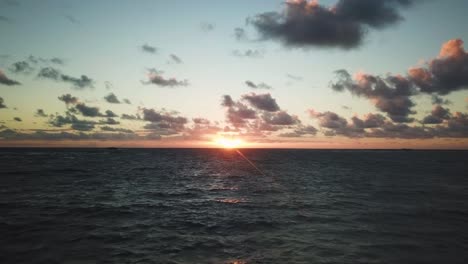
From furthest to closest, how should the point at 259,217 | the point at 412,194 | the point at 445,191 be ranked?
the point at 445,191 < the point at 412,194 < the point at 259,217

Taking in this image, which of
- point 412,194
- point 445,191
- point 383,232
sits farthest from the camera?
point 445,191

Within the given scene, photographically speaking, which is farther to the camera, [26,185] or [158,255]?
[26,185]

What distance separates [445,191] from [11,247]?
Result: 1854 inches

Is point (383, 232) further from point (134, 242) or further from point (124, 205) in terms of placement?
point (124, 205)

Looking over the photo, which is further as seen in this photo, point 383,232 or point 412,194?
point 412,194

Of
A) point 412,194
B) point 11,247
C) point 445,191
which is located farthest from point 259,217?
point 445,191

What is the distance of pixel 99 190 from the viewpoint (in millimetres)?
38625

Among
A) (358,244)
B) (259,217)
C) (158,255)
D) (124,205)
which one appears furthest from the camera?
(124,205)

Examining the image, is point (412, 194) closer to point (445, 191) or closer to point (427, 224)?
point (445, 191)

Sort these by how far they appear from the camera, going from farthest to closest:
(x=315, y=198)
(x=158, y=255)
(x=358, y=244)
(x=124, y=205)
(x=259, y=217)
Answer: (x=315, y=198)
(x=124, y=205)
(x=259, y=217)
(x=358, y=244)
(x=158, y=255)

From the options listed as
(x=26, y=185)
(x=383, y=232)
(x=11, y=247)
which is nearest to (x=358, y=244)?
(x=383, y=232)

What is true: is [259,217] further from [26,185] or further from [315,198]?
[26,185]

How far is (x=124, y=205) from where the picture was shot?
29.2 metres

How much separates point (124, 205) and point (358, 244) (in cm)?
2141
